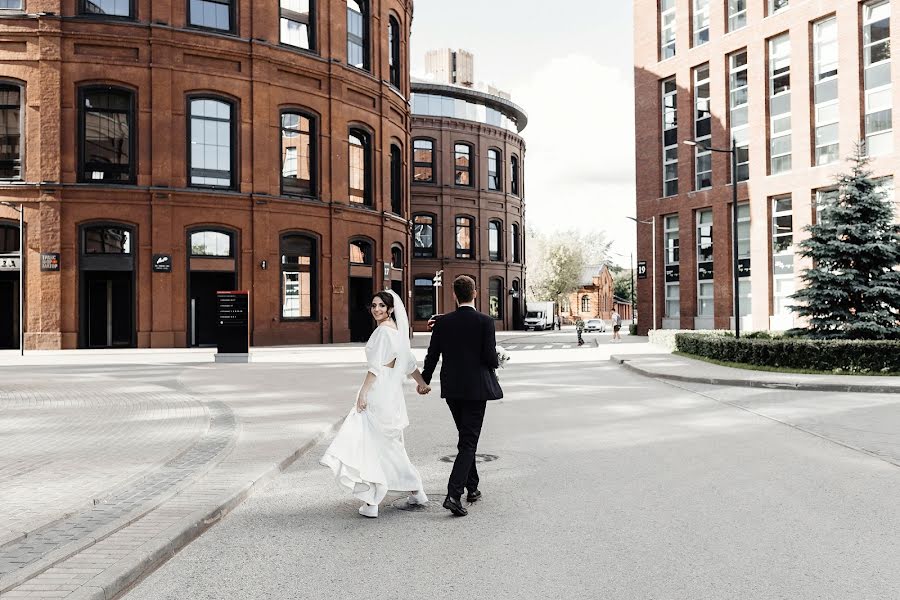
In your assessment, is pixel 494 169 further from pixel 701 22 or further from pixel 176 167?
pixel 176 167

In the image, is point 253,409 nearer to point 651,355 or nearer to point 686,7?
point 651,355

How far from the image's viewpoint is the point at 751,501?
20.7 feet

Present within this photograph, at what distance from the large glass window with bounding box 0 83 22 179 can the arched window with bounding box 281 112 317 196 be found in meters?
9.38

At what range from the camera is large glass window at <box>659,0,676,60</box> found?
139 feet

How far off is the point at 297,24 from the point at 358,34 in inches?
142

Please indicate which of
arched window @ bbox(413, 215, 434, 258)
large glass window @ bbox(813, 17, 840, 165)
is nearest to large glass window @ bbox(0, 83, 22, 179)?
arched window @ bbox(413, 215, 434, 258)

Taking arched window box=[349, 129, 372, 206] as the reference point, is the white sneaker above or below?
below

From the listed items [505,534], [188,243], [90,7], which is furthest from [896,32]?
[505,534]

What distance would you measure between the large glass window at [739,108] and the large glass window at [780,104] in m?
1.27

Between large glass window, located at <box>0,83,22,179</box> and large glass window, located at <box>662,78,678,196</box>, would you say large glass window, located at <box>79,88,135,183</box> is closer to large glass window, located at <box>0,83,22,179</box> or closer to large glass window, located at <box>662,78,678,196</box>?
large glass window, located at <box>0,83,22,179</box>

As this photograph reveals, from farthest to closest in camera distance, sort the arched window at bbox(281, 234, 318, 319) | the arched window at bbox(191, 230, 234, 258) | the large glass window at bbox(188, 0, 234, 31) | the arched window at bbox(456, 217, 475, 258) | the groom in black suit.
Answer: the arched window at bbox(456, 217, 475, 258), the arched window at bbox(281, 234, 318, 319), the large glass window at bbox(188, 0, 234, 31), the arched window at bbox(191, 230, 234, 258), the groom in black suit

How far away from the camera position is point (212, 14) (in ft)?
99.8

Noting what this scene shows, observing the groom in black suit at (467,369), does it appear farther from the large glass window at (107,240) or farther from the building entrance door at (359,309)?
the building entrance door at (359,309)

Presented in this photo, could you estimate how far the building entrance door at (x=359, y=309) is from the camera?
35219mm
